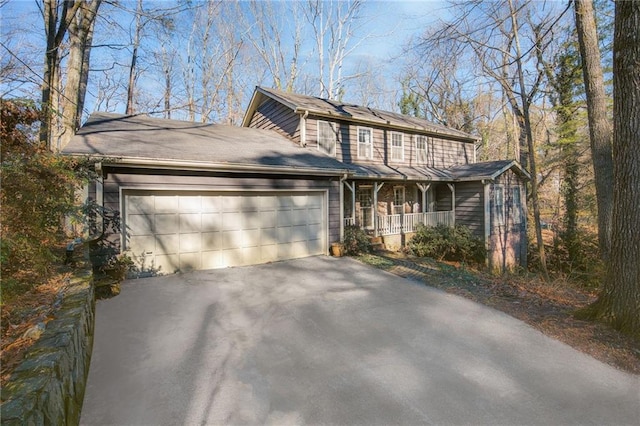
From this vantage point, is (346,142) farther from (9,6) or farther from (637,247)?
(9,6)

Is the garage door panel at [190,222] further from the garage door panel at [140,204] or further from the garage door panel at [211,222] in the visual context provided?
the garage door panel at [140,204]

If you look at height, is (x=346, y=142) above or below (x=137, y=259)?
above

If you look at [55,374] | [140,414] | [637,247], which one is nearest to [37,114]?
[55,374]

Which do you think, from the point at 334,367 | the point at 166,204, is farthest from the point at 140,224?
the point at 334,367

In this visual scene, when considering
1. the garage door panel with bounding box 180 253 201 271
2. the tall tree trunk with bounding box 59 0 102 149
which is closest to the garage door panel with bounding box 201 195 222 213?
the garage door panel with bounding box 180 253 201 271

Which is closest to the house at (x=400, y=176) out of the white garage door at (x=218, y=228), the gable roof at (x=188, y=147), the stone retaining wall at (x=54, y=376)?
the gable roof at (x=188, y=147)

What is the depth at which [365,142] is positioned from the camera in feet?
41.8

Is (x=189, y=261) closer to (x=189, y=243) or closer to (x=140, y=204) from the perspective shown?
(x=189, y=243)

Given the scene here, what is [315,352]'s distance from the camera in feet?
11.9

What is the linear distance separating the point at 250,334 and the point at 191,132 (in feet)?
25.0

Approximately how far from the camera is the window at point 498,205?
12828 mm

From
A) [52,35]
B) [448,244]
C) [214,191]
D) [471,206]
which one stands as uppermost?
[52,35]

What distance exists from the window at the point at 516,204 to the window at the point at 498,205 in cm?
94

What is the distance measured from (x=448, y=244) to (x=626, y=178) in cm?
792
